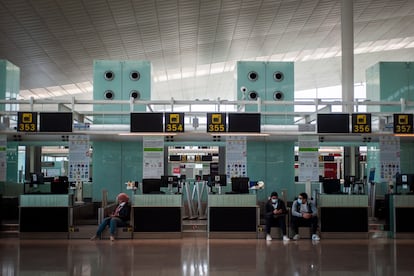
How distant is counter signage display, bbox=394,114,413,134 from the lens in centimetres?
1202

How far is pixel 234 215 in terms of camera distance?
41.3ft

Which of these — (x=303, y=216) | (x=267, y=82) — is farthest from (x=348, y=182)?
(x=267, y=82)

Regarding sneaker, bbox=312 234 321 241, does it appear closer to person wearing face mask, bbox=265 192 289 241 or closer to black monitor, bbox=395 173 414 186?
person wearing face mask, bbox=265 192 289 241

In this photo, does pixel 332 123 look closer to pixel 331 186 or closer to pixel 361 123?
pixel 361 123

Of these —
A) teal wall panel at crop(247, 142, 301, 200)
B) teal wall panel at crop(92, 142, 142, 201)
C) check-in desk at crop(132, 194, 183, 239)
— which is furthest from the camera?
teal wall panel at crop(247, 142, 301, 200)

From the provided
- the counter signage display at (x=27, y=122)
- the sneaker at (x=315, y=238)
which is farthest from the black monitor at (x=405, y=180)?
the counter signage display at (x=27, y=122)

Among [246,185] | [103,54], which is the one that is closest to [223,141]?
[246,185]

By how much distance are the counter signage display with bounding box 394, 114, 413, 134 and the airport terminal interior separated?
32 mm

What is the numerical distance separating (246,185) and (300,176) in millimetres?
1403

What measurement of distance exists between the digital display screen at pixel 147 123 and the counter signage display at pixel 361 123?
4548 mm

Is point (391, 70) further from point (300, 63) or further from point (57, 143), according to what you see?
point (300, 63)

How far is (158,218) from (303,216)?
11.7 ft

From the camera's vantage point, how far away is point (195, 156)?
17.5 meters

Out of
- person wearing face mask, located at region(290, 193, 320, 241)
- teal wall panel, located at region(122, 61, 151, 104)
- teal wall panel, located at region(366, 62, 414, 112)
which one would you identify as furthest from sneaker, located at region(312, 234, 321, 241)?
teal wall panel, located at region(122, 61, 151, 104)
